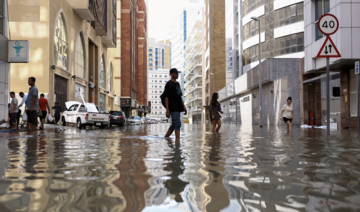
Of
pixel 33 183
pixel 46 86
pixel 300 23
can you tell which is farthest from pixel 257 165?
pixel 300 23

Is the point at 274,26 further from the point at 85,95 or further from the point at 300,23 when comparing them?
the point at 85,95

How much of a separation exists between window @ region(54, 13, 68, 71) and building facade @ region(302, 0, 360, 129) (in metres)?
17.9

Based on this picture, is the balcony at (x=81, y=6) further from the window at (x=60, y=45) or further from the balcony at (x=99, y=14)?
the window at (x=60, y=45)

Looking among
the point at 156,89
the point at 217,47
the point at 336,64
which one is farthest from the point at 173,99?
the point at 156,89

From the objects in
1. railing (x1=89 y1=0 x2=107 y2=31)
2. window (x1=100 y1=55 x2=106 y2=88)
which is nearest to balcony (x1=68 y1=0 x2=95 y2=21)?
railing (x1=89 y1=0 x2=107 y2=31)

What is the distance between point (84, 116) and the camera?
24.3m

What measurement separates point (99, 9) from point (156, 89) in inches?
6027

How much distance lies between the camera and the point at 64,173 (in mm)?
3875

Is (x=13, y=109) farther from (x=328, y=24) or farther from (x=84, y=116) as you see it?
(x=328, y=24)

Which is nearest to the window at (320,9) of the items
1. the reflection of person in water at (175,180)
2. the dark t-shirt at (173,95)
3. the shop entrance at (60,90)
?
the dark t-shirt at (173,95)

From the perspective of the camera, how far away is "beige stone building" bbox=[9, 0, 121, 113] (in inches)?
1049

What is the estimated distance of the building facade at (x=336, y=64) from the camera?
18.1m

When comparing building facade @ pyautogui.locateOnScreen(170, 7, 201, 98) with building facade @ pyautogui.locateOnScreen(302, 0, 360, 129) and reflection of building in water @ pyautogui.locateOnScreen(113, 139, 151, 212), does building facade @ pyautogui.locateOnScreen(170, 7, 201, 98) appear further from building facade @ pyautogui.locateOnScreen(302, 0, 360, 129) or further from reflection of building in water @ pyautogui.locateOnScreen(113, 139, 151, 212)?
reflection of building in water @ pyautogui.locateOnScreen(113, 139, 151, 212)

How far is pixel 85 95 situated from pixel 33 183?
120 feet
